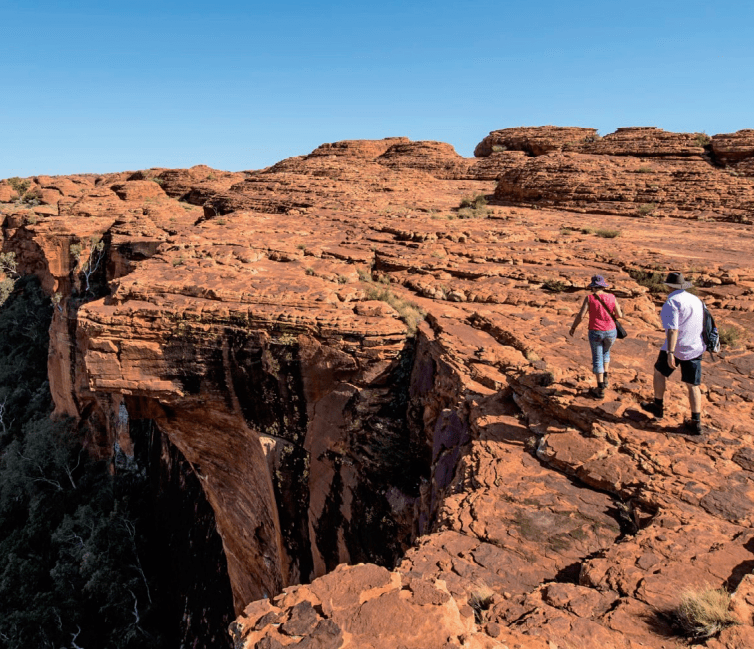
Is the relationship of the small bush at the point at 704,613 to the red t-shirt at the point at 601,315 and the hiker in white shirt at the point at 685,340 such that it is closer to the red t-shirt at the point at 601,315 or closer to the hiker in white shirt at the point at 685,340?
the hiker in white shirt at the point at 685,340

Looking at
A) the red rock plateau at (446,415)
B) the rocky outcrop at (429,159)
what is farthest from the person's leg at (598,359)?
the rocky outcrop at (429,159)

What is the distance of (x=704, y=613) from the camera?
273 cm

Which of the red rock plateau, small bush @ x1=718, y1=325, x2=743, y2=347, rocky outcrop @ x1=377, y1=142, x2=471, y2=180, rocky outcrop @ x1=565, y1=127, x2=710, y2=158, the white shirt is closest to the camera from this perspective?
the red rock plateau

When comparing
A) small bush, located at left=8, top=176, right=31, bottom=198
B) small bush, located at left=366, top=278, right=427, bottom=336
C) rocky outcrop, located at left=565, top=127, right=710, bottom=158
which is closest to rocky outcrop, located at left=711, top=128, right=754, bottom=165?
rocky outcrop, located at left=565, top=127, right=710, bottom=158

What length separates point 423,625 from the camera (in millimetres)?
2842

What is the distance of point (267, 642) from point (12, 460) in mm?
23531

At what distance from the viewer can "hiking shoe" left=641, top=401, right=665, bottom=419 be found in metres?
5.08

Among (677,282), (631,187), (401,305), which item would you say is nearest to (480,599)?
(677,282)

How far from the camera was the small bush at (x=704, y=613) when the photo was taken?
268 cm

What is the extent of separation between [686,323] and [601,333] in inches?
34.0

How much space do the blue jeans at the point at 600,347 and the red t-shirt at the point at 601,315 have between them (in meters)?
0.06

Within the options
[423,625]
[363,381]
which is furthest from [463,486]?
[363,381]

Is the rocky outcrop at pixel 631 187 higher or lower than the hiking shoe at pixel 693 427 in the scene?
higher

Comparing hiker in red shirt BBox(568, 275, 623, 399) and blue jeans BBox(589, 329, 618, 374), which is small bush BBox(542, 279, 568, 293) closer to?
hiker in red shirt BBox(568, 275, 623, 399)
